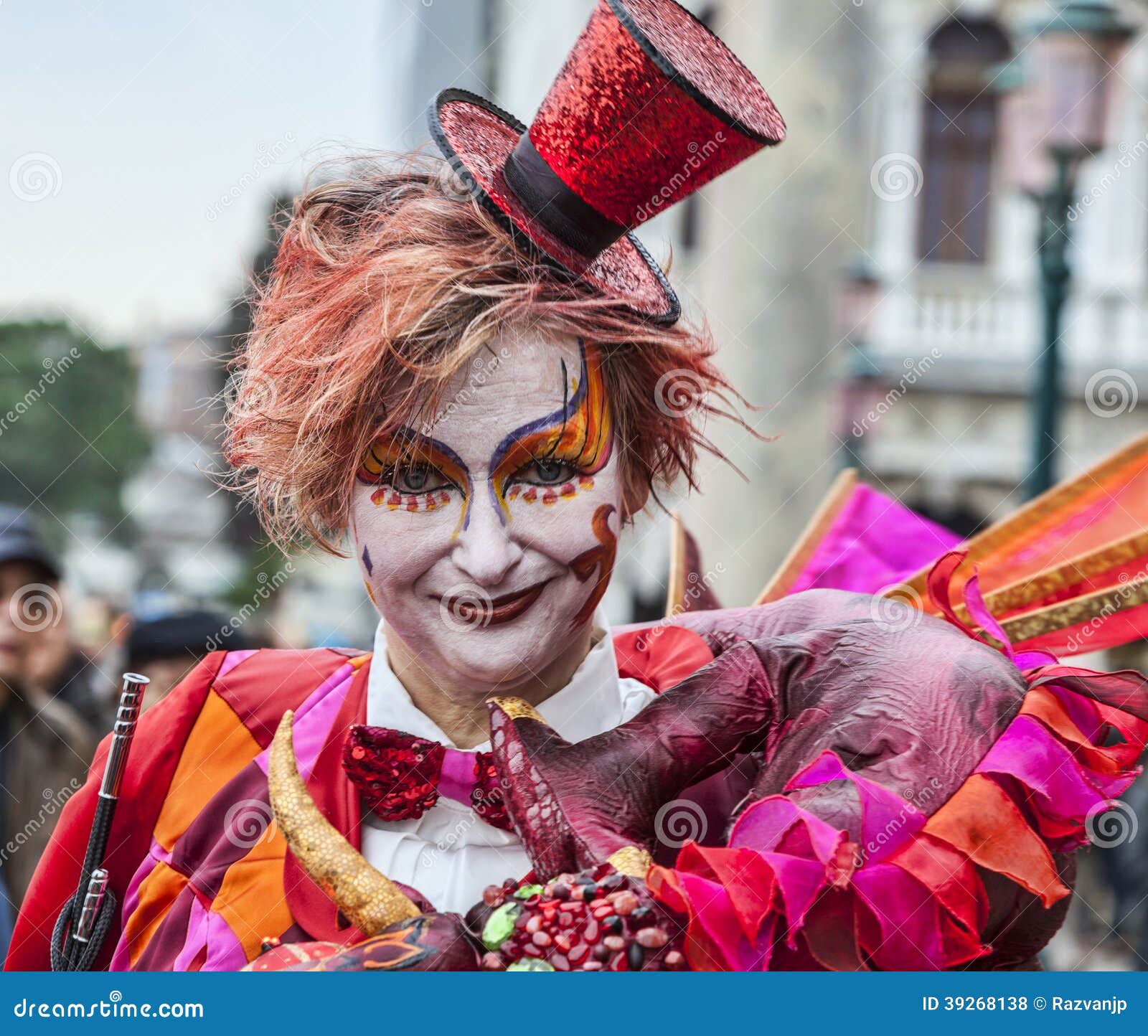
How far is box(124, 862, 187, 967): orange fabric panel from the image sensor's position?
187cm

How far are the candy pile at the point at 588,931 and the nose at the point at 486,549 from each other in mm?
360

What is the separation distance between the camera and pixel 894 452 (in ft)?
37.9

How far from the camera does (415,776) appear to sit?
175cm

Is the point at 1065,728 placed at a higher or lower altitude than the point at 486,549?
lower

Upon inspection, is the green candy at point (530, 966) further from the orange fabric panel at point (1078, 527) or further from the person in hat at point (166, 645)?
the person in hat at point (166, 645)

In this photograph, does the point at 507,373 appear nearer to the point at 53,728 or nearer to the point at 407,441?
the point at 407,441

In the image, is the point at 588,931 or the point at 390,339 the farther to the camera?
the point at 390,339

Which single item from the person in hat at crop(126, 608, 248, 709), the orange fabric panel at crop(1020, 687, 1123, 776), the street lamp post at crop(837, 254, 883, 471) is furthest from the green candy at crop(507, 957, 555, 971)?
the street lamp post at crop(837, 254, 883, 471)

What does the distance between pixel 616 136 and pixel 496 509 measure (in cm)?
44

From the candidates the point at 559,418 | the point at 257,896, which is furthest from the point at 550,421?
the point at 257,896

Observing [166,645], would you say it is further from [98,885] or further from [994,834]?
[994,834]

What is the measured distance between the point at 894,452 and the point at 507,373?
1021cm
